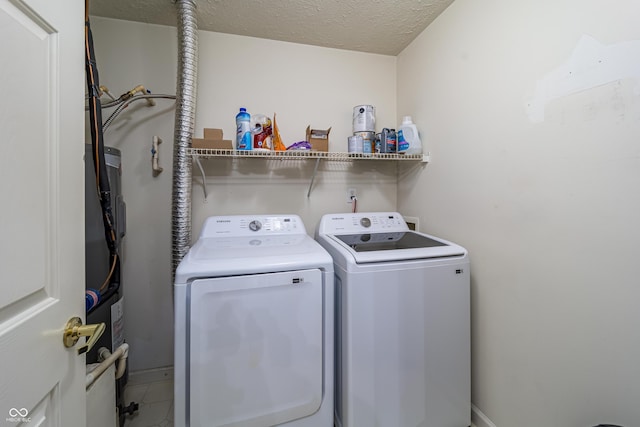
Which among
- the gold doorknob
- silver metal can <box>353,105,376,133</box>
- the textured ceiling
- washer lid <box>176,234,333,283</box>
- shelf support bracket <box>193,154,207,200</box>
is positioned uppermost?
the textured ceiling

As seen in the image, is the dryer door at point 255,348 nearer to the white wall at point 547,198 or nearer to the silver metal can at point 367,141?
the white wall at point 547,198

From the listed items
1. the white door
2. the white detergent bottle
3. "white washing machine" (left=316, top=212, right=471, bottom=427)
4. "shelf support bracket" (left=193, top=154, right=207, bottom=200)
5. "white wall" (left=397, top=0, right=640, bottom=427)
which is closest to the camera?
the white door

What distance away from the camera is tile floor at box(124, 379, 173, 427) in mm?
1448

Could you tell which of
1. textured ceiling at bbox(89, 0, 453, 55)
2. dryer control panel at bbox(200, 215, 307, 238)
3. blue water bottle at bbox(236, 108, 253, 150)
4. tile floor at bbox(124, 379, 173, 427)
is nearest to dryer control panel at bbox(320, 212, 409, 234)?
dryer control panel at bbox(200, 215, 307, 238)

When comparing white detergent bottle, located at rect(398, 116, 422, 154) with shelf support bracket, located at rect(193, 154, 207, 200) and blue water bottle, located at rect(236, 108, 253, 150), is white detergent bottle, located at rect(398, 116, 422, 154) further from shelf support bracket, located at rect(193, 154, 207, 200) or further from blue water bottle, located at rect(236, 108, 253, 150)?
shelf support bracket, located at rect(193, 154, 207, 200)

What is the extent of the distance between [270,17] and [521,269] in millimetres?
2111

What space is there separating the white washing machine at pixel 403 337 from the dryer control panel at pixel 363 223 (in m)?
0.39

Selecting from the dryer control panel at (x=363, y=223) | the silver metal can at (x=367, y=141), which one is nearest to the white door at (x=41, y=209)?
the dryer control panel at (x=363, y=223)

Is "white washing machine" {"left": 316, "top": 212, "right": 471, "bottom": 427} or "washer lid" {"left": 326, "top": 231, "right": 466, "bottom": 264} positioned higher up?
"washer lid" {"left": 326, "top": 231, "right": 466, "bottom": 264}

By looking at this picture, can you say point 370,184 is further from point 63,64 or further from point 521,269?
point 63,64

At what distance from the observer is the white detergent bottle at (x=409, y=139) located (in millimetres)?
1772

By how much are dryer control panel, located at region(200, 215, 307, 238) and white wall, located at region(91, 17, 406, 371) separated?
23cm

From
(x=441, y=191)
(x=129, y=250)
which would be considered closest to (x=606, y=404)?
(x=441, y=191)

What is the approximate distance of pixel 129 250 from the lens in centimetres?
169
